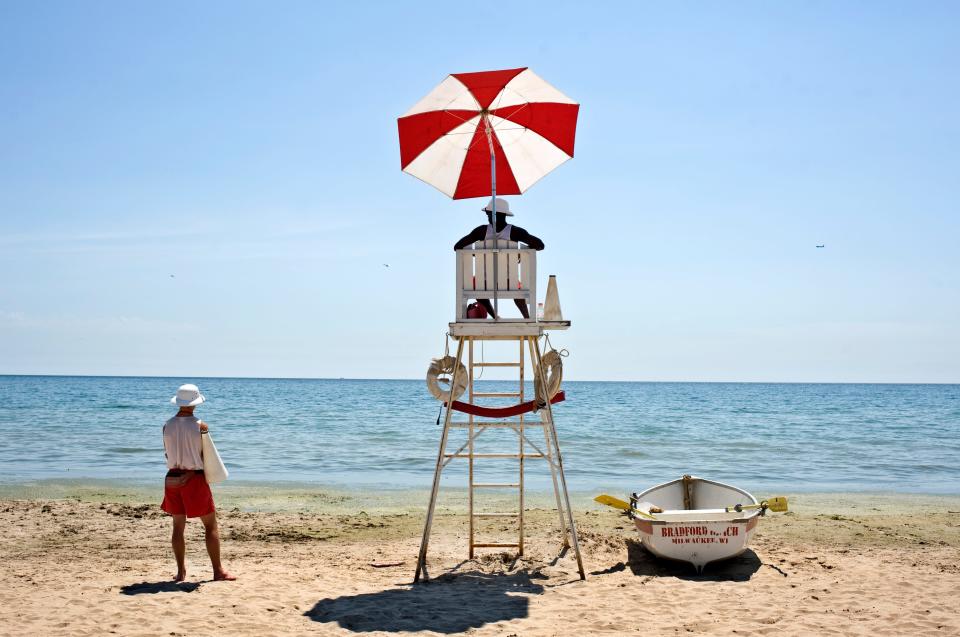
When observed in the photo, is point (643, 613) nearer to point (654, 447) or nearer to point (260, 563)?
point (260, 563)

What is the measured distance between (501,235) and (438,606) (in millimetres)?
3130

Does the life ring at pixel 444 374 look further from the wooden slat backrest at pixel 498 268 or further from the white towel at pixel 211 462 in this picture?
the white towel at pixel 211 462

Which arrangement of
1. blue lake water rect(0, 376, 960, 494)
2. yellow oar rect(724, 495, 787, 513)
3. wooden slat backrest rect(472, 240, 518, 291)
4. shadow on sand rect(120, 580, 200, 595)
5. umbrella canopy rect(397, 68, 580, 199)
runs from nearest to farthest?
shadow on sand rect(120, 580, 200, 595) < umbrella canopy rect(397, 68, 580, 199) < wooden slat backrest rect(472, 240, 518, 291) < yellow oar rect(724, 495, 787, 513) < blue lake water rect(0, 376, 960, 494)

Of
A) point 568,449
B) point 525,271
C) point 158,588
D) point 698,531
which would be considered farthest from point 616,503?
point 568,449

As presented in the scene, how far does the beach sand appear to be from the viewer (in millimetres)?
5809

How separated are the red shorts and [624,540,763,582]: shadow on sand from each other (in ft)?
13.2

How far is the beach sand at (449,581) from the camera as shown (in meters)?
5.81

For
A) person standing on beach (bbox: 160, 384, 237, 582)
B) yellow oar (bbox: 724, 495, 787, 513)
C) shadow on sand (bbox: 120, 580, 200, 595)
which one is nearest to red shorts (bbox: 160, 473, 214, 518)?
person standing on beach (bbox: 160, 384, 237, 582)

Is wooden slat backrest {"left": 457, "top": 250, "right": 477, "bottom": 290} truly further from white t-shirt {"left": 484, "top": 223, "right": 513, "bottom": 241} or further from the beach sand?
the beach sand

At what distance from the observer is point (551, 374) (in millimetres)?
7340

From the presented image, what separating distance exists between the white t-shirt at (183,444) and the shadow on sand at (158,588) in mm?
990

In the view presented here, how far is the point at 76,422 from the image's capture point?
94.6 feet

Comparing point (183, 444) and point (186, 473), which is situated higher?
point (183, 444)

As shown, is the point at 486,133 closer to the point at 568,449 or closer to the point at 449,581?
the point at 449,581
